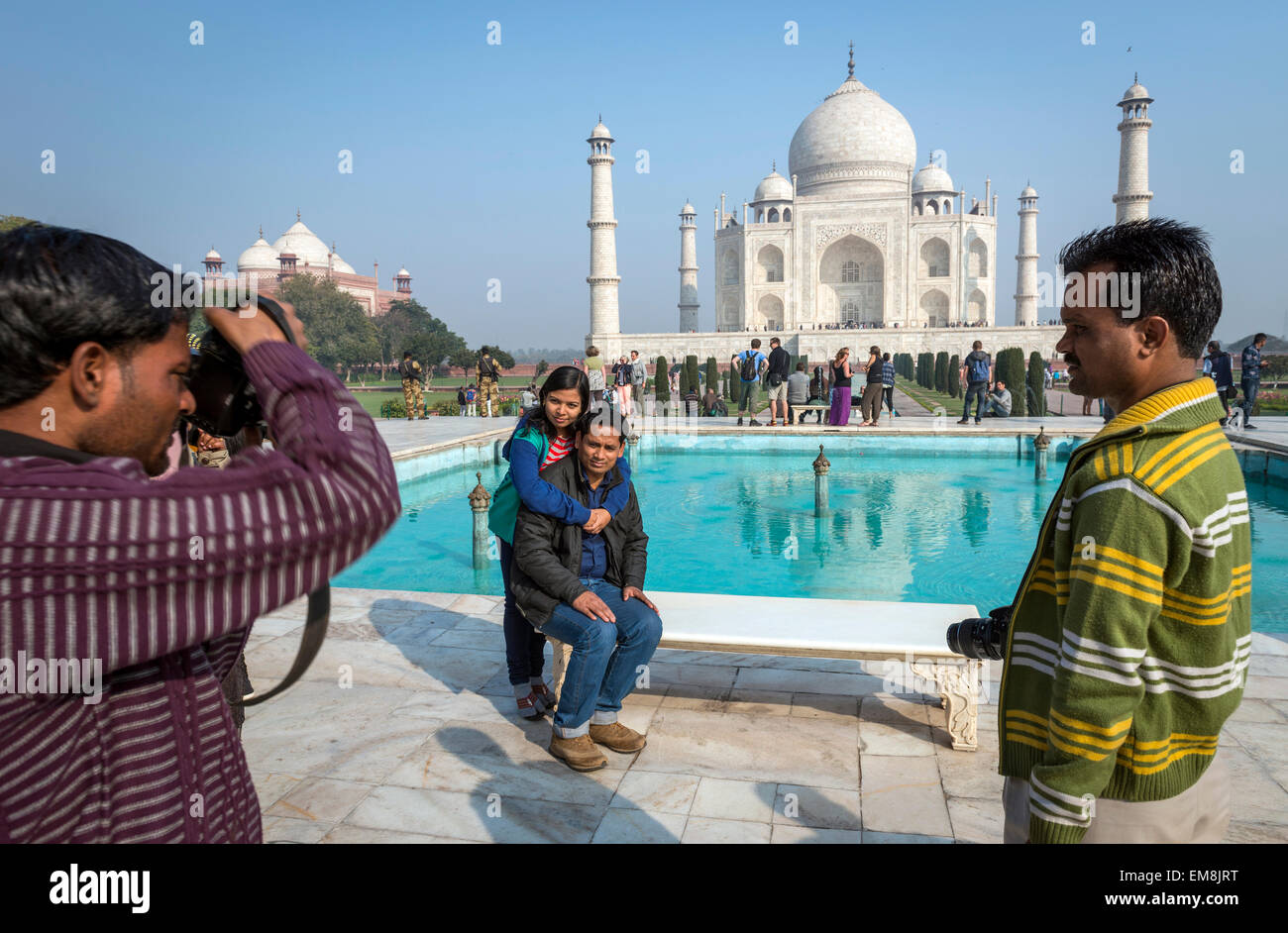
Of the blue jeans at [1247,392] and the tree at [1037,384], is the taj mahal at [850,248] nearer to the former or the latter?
the tree at [1037,384]

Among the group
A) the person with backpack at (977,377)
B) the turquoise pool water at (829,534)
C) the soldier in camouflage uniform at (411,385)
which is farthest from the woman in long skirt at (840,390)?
the soldier in camouflage uniform at (411,385)

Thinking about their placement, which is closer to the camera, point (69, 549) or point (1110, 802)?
point (69, 549)

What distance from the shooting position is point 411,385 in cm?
1598

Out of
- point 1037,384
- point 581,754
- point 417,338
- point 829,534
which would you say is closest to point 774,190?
point 417,338

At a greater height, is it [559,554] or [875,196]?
[875,196]

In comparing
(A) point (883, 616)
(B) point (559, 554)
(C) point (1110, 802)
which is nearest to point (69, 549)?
(C) point (1110, 802)

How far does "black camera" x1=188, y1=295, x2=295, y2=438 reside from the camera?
93 centimetres

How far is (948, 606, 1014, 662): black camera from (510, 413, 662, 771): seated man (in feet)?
4.12

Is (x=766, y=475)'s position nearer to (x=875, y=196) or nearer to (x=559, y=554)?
(x=559, y=554)

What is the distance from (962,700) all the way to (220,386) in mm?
2769

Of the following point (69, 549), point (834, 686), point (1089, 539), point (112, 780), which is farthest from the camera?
point (834, 686)
